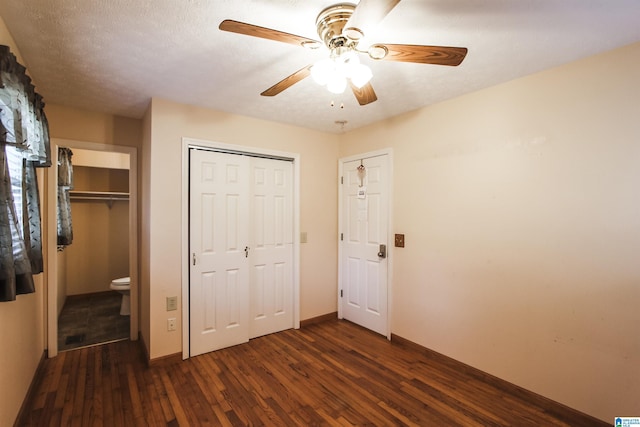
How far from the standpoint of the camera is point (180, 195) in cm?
279

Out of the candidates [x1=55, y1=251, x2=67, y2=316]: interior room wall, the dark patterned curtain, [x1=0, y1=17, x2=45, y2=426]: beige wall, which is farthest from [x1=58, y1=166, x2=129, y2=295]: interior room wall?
the dark patterned curtain

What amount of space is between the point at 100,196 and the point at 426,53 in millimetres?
4978

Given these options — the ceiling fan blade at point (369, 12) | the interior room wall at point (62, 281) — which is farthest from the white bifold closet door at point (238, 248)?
the interior room wall at point (62, 281)

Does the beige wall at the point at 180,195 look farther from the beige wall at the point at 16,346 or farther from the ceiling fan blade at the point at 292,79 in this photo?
the ceiling fan blade at the point at 292,79

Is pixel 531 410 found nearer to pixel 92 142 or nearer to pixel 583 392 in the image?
pixel 583 392

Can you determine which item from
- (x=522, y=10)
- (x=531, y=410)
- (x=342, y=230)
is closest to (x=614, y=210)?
(x=522, y=10)

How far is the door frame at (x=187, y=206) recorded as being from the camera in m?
2.80

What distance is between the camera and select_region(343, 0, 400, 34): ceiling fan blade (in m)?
1.07

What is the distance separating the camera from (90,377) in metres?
2.48

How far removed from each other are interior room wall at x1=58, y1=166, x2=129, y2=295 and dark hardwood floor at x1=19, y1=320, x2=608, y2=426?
2.09m

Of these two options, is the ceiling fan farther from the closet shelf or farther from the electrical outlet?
the closet shelf

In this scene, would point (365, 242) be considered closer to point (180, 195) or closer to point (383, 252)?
point (383, 252)

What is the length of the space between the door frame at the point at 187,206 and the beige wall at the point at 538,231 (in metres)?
1.29

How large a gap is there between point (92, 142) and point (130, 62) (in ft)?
4.58
